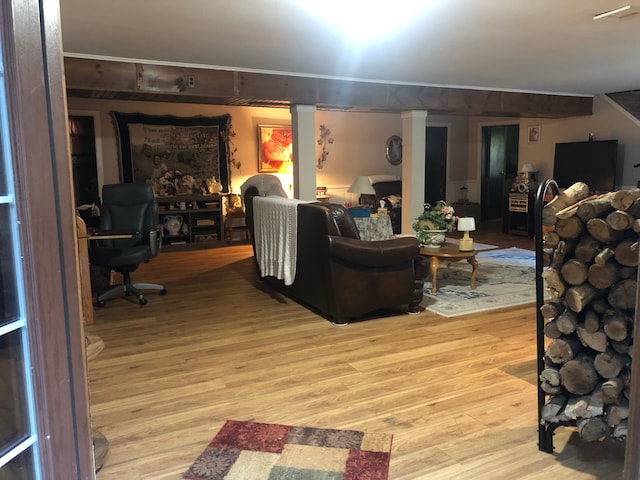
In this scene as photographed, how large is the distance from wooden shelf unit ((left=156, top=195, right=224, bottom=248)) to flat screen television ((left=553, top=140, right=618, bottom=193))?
5319 millimetres

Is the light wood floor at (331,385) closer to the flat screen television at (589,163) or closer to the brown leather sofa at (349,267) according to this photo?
the brown leather sofa at (349,267)

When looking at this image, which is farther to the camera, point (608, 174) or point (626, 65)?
point (608, 174)

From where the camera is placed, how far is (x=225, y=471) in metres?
2.11

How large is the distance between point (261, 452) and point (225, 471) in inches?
7.5

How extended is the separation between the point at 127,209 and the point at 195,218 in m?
2.70

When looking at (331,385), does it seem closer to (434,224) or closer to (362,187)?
(434,224)

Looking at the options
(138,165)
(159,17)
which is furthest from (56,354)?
(138,165)

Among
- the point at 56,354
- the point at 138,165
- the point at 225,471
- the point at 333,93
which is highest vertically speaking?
the point at 333,93

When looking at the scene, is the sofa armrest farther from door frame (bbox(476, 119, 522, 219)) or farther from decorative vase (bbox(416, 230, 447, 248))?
door frame (bbox(476, 119, 522, 219))

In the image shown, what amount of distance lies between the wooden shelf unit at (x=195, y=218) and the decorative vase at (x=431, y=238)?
399 centimetres

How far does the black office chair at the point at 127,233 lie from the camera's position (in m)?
4.59

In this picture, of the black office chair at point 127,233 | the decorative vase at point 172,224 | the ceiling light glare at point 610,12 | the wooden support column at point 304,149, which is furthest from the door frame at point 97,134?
the ceiling light glare at point 610,12

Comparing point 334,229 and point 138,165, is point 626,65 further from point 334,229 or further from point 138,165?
point 138,165

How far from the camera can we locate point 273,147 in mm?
8430
